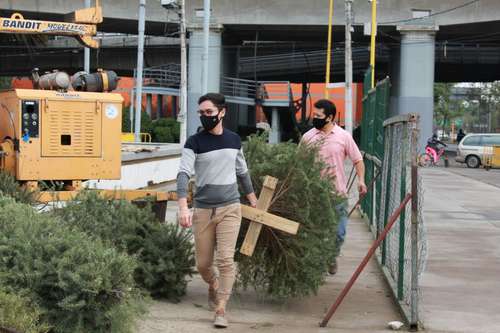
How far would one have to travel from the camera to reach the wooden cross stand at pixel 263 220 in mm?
6605

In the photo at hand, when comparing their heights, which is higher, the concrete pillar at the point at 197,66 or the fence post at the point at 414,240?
the concrete pillar at the point at 197,66

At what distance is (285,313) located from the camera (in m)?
7.06

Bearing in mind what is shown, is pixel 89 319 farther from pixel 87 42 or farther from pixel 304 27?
pixel 304 27

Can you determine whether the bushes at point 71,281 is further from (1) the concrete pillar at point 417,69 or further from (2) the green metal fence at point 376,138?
(1) the concrete pillar at point 417,69

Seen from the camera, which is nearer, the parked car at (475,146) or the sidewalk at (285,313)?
the sidewalk at (285,313)

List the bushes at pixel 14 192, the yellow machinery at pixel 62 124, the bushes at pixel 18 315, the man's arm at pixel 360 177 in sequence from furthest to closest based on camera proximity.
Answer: the yellow machinery at pixel 62 124, the man's arm at pixel 360 177, the bushes at pixel 14 192, the bushes at pixel 18 315

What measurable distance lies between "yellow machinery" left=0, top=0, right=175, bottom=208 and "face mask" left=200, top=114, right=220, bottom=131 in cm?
388

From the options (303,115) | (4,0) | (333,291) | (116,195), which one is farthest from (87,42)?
(303,115)

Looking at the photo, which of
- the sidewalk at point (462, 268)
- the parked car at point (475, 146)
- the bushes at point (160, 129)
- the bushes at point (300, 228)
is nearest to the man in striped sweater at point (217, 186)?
the bushes at point (300, 228)

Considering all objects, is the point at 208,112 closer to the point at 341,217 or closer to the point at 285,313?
the point at 341,217

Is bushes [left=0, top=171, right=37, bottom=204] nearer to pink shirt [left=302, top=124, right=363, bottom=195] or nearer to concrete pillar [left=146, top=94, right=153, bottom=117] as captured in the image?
pink shirt [left=302, top=124, right=363, bottom=195]

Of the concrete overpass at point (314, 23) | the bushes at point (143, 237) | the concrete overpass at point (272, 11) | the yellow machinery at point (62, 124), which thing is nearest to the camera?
the bushes at point (143, 237)

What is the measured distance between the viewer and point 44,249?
16.2ft

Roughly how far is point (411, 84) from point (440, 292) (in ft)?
117
